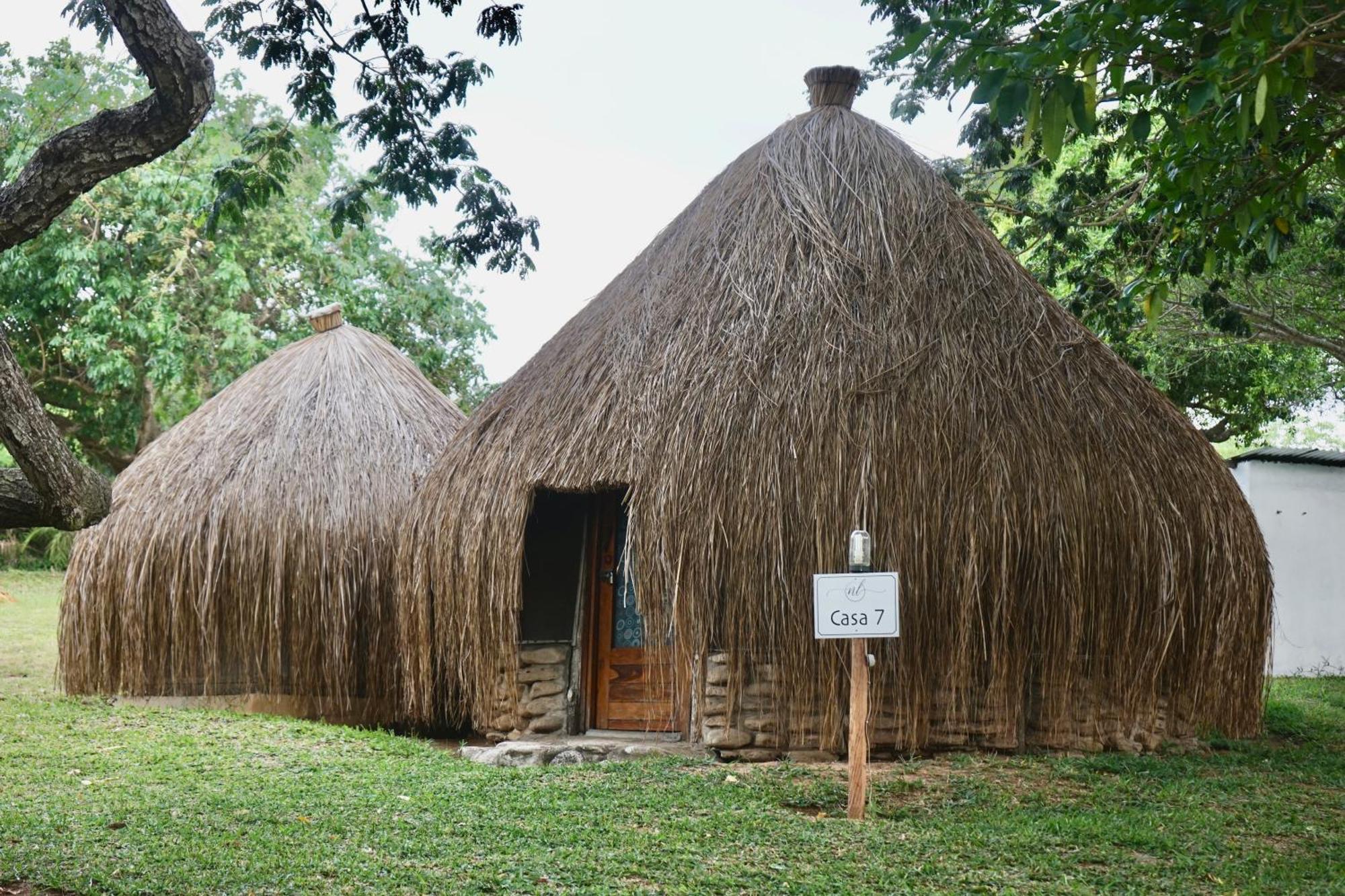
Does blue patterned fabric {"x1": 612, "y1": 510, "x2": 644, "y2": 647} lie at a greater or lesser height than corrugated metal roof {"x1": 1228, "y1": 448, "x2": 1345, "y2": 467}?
lesser

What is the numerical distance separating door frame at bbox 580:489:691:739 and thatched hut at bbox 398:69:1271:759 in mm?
19

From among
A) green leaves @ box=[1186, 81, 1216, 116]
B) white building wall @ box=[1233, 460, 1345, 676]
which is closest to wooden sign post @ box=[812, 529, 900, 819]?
green leaves @ box=[1186, 81, 1216, 116]

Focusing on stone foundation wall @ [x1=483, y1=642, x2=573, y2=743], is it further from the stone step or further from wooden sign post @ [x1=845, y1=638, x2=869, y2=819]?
wooden sign post @ [x1=845, y1=638, x2=869, y2=819]

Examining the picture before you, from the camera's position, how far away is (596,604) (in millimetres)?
9289

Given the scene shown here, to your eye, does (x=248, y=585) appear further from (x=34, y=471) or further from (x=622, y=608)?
(x=34, y=471)

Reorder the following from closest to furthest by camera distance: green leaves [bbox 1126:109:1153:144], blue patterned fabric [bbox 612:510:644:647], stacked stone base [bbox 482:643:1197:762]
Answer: green leaves [bbox 1126:109:1153:144]
stacked stone base [bbox 482:643:1197:762]
blue patterned fabric [bbox 612:510:644:647]

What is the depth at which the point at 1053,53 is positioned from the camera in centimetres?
449

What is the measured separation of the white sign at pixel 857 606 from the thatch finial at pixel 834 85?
15.9 ft

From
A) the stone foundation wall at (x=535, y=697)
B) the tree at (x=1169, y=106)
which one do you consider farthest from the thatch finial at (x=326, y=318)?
the tree at (x=1169, y=106)

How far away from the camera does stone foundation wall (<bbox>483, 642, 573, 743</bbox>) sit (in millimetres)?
8867

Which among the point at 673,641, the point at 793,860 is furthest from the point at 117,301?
the point at 793,860

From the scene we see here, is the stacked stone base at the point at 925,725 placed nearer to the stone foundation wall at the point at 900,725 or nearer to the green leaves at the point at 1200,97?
the stone foundation wall at the point at 900,725

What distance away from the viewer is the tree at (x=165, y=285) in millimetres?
17172

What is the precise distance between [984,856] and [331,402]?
727 centimetres
